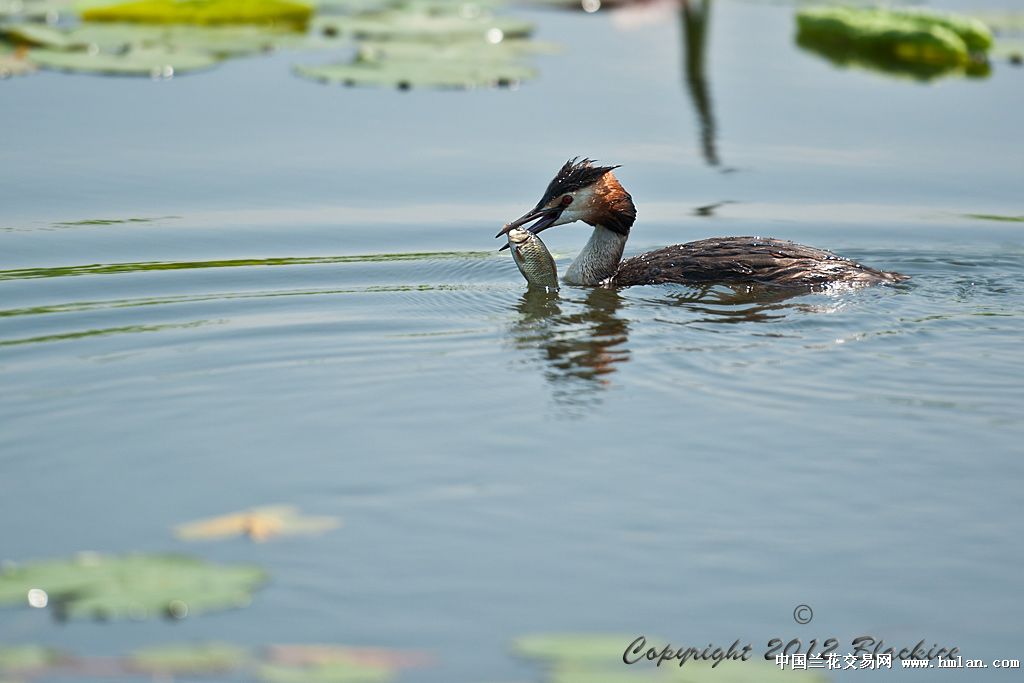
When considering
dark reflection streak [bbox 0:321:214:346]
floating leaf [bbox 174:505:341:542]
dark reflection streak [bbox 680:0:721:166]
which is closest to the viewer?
floating leaf [bbox 174:505:341:542]

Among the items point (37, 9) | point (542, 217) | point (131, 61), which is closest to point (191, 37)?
point (131, 61)

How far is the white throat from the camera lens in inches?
365

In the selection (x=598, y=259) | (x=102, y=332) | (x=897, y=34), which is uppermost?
(x=897, y=34)

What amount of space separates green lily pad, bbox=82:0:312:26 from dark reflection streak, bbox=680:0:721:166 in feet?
13.7

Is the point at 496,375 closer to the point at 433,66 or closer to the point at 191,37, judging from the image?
the point at 433,66

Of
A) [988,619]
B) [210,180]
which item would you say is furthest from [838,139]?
[988,619]

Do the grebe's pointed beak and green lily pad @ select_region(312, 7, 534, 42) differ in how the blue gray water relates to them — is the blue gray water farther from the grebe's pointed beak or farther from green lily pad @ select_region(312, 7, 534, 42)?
green lily pad @ select_region(312, 7, 534, 42)

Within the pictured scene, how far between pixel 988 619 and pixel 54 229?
6.88 meters

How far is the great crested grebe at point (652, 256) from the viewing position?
8773mm

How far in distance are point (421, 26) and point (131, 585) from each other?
11.3 metres

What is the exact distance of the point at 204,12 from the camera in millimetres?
15055

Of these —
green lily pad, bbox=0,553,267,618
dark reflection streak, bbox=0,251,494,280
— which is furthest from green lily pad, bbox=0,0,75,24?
green lily pad, bbox=0,553,267,618

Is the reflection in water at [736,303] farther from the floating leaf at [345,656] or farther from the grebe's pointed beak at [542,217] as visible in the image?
the floating leaf at [345,656]

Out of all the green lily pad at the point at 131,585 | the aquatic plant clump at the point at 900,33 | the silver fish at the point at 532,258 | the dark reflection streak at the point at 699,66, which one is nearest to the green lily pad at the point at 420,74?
the dark reflection streak at the point at 699,66
